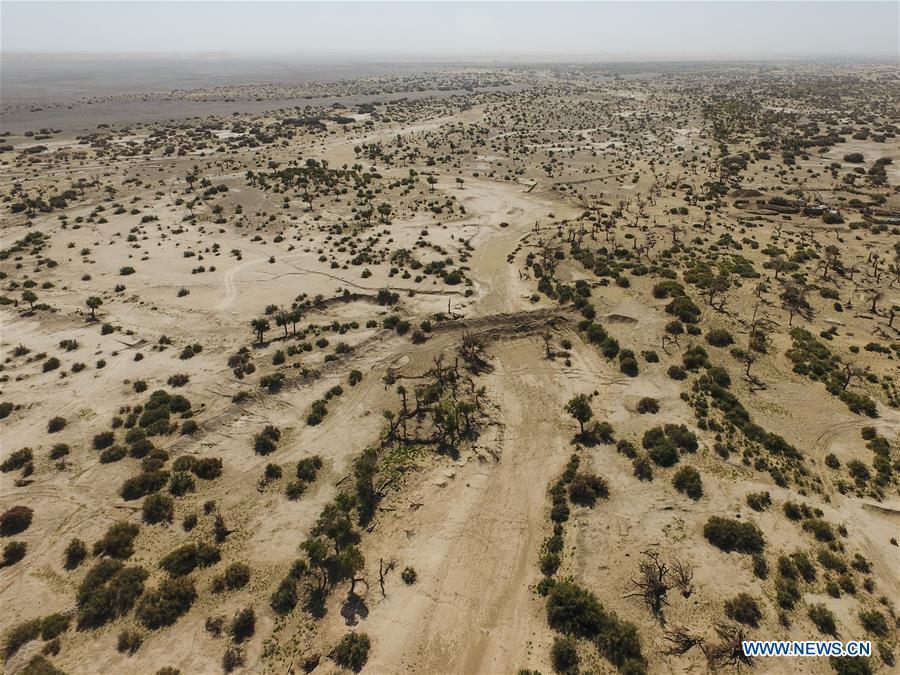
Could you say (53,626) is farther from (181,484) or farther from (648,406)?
(648,406)

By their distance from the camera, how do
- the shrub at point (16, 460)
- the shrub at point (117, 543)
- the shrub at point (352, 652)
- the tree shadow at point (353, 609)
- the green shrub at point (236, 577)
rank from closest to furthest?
1. the shrub at point (352, 652)
2. the tree shadow at point (353, 609)
3. the green shrub at point (236, 577)
4. the shrub at point (117, 543)
5. the shrub at point (16, 460)

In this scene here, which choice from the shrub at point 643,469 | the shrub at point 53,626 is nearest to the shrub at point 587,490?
the shrub at point 643,469

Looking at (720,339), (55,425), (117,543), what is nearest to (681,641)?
(720,339)

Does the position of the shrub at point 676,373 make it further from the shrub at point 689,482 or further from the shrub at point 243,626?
the shrub at point 243,626

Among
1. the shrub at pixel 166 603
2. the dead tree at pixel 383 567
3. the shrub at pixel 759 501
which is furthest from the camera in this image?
the shrub at pixel 759 501

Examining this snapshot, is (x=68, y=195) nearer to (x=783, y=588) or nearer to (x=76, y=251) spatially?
(x=76, y=251)

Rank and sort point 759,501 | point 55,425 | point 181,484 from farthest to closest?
point 55,425
point 181,484
point 759,501

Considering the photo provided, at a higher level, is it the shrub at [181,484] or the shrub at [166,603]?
the shrub at [181,484]
